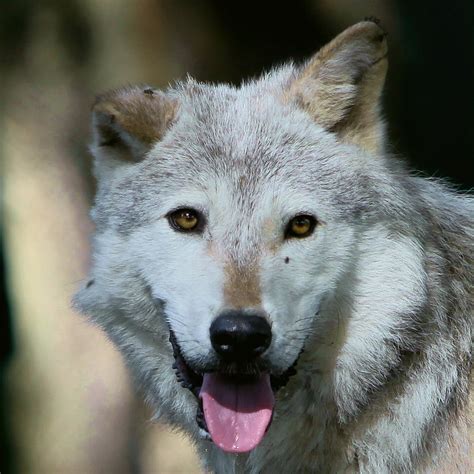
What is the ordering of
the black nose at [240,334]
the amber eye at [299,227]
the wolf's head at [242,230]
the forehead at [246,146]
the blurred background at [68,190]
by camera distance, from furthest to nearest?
the blurred background at [68,190] < the forehead at [246,146] < the amber eye at [299,227] < the wolf's head at [242,230] < the black nose at [240,334]

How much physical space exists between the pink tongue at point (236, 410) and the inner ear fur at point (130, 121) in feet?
3.85

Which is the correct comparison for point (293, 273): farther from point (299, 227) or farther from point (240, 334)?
point (240, 334)

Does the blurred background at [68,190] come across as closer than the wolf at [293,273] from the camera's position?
No

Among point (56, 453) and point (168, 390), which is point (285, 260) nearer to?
point (168, 390)

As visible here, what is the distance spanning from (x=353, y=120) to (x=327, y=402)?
4.29 ft

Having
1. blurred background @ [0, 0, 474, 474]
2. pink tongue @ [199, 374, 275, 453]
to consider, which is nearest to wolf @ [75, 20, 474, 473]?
pink tongue @ [199, 374, 275, 453]

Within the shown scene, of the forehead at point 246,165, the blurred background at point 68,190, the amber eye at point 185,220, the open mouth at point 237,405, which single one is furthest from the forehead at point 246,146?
the blurred background at point 68,190

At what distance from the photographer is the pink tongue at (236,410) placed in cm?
399

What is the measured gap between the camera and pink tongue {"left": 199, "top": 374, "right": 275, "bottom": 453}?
3990 millimetres

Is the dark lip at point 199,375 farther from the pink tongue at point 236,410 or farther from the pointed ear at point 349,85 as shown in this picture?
the pointed ear at point 349,85

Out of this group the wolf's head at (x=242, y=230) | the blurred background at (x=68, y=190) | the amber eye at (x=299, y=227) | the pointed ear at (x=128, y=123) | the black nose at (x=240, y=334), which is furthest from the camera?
the blurred background at (x=68, y=190)

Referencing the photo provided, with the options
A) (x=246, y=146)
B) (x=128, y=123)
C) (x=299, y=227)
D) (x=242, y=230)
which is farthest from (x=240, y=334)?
(x=128, y=123)

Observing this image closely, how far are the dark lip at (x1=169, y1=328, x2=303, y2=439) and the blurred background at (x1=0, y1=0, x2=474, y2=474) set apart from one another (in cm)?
398

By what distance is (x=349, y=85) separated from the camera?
14.4ft
